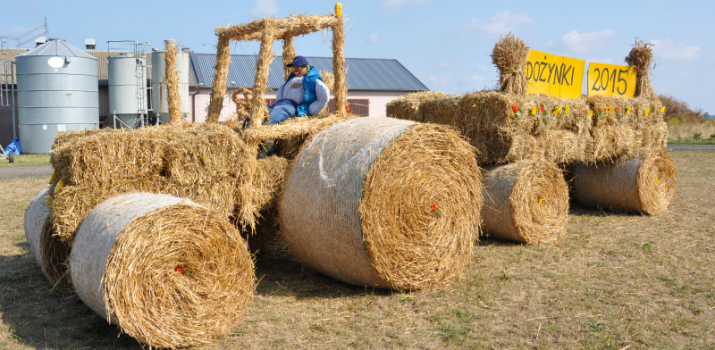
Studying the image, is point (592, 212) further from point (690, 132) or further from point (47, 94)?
point (690, 132)

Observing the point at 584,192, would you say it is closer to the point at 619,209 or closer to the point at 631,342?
the point at 619,209

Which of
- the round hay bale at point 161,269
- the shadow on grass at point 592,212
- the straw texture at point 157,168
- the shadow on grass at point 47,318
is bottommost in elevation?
the shadow on grass at point 47,318

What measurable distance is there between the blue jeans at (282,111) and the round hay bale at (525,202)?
9.43 feet

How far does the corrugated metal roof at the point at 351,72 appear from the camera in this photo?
29.2 m

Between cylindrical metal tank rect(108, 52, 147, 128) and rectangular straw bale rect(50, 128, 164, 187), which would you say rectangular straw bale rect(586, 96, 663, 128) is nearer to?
rectangular straw bale rect(50, 128, 164, 187)

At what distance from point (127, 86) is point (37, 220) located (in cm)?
1861

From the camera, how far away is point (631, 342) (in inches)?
165

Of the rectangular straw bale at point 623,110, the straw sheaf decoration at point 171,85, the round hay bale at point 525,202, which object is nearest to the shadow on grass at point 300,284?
the straw sheaf decoration at point 171,85

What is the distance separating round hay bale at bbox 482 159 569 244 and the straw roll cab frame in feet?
8.02

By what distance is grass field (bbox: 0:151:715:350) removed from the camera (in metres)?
4.29

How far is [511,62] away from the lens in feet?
25.6

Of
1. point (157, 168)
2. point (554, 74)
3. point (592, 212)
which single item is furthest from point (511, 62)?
point (157, 168)

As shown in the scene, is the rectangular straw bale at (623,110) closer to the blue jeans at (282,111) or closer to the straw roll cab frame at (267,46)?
the straw roll cab frame at (267,46)

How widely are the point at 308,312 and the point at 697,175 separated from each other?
42.6ft
